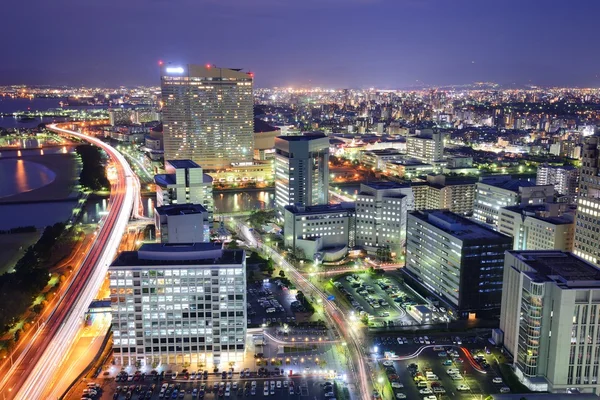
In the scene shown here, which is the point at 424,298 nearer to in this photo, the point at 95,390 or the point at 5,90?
the point at 95,390

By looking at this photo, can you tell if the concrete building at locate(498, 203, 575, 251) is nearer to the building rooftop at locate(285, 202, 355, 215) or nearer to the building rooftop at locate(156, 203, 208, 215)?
the building rooftop at locate(285, 202, 355, 215)

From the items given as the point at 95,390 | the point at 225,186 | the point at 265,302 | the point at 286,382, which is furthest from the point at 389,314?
the point at 225,186

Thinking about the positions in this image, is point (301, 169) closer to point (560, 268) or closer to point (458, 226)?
point (458, 226)

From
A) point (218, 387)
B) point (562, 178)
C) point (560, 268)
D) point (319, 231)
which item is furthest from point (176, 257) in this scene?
point (562, 178)

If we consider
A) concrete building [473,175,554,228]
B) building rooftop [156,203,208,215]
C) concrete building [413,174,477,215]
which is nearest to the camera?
building rooftop [156,203,208,215]

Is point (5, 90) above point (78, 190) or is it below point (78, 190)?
above

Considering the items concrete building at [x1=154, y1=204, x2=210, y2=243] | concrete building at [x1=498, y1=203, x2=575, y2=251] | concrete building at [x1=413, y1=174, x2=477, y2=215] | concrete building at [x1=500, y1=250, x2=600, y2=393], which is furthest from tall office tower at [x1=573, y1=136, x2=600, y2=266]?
concrete building at [x1=154, y1=204, x2=210, y2=243]

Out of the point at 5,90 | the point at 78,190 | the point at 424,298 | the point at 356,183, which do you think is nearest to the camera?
the point at 424,298
